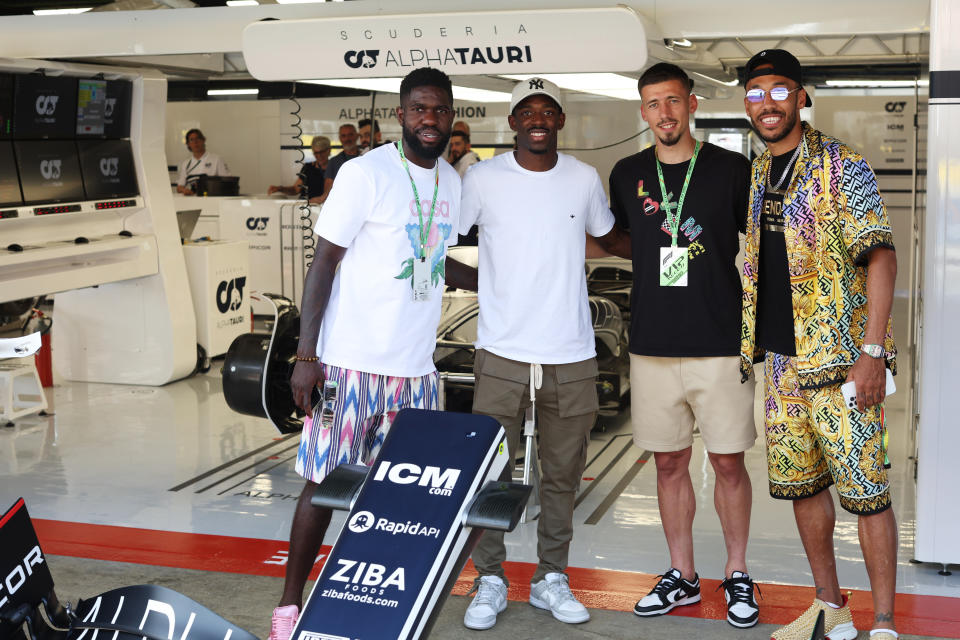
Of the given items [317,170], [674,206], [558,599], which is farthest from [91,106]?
[558,599]

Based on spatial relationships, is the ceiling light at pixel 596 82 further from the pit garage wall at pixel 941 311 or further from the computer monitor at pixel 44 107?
the computer monitor at pixel 44 107

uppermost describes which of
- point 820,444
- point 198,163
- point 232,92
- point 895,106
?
point 232,92

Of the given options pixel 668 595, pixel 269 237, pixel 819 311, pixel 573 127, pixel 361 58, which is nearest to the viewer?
pixel 819 311

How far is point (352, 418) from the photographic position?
351 centimetres

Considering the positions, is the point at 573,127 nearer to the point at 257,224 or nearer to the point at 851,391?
the point at 257,224

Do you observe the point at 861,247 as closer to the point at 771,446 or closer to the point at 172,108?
the point at 771,446

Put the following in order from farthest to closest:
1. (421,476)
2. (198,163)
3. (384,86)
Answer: (198,163) → (384,86) → (421,476)

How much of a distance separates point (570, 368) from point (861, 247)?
3.55 ft

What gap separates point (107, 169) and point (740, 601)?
19.4 feet

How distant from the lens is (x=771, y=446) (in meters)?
3.62

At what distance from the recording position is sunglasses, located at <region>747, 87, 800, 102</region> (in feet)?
11.2

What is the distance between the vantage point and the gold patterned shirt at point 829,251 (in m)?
→ 3.33

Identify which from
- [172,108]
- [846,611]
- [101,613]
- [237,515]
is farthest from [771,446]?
[172,108]

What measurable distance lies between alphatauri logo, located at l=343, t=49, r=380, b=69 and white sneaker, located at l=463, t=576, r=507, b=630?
2334 millimetres
